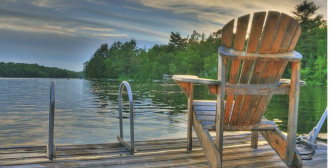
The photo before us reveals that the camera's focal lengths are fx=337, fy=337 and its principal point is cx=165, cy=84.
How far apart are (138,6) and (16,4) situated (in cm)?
1824

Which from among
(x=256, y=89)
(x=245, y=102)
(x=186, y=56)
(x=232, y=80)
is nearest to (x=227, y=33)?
(x=232, y=80)

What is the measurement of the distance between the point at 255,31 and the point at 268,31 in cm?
10

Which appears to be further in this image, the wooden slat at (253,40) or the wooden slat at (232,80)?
the wooden slat at (232,80)

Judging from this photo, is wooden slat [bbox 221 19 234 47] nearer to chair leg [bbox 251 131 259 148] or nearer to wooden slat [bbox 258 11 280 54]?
wooden slat [bbox 258 11 280 54]

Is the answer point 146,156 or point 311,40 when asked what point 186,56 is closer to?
point 311,40

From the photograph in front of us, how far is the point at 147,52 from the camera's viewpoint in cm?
7631

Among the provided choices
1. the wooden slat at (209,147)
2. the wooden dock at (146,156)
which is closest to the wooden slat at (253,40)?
the wooden slat at (209,147)

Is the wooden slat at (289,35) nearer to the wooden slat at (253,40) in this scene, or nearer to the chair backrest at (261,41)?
the chair backrest at (261,41)

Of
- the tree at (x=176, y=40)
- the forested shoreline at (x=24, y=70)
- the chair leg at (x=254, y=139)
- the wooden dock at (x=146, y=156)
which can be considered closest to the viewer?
the wooden dock at (x=146, y=156)

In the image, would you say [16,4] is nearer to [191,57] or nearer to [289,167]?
[191,57]

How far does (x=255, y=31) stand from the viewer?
8.13 feet

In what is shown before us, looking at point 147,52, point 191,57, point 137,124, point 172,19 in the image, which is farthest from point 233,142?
point 147,52

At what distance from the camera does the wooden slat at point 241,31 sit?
247 cm

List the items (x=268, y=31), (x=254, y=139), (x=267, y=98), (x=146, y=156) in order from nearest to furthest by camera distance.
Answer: (x=268, y=31) < (x=267, y=98) < (x=146, y=156) < (x=254, y=139)
